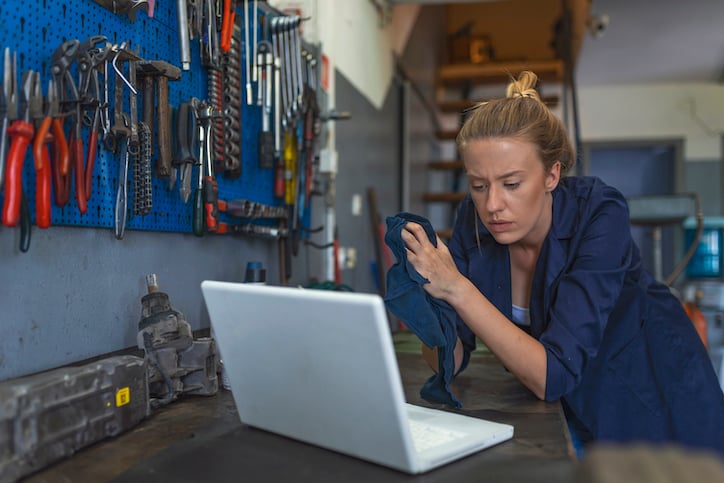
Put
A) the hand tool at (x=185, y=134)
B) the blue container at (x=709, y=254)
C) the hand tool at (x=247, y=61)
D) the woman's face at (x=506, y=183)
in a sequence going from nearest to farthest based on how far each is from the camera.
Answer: the woman's face at (x=506, y=183)
the hand tool at (x=185, y=134)
the hand tool at (x=247, y=61)
the blue container at (x=709, y=254)

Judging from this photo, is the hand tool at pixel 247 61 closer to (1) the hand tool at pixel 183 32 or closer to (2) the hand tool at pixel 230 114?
(2) the hand tool at pixel 230 114

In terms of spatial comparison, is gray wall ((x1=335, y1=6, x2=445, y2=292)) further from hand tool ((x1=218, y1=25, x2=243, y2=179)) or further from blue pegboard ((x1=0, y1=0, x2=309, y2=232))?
blue pegboard ((x1=0, y1=0, x2=309, y2=232))

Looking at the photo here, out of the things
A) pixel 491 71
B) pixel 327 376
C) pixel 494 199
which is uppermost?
pixel 491 71

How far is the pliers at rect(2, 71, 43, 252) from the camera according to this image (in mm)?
835

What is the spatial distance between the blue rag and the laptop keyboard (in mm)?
193

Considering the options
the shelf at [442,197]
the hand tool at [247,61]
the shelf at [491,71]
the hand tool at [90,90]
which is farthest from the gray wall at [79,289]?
the shelf at [491,71]

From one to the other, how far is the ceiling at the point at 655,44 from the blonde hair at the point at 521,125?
432cm

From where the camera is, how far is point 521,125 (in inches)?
45.1

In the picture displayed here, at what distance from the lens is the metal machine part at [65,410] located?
0.70 m

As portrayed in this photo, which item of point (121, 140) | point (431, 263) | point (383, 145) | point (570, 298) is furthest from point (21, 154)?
point (383, 145)

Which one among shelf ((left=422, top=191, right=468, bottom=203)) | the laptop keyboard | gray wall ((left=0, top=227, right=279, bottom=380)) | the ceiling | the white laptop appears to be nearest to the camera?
the white laptop

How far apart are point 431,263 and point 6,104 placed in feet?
2.21

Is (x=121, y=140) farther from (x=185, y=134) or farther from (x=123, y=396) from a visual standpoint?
(x=123, y=396)

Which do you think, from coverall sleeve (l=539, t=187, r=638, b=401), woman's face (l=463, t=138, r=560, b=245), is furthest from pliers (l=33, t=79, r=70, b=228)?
coverall sleeve (l=539, t=187, r=638, b=401)
